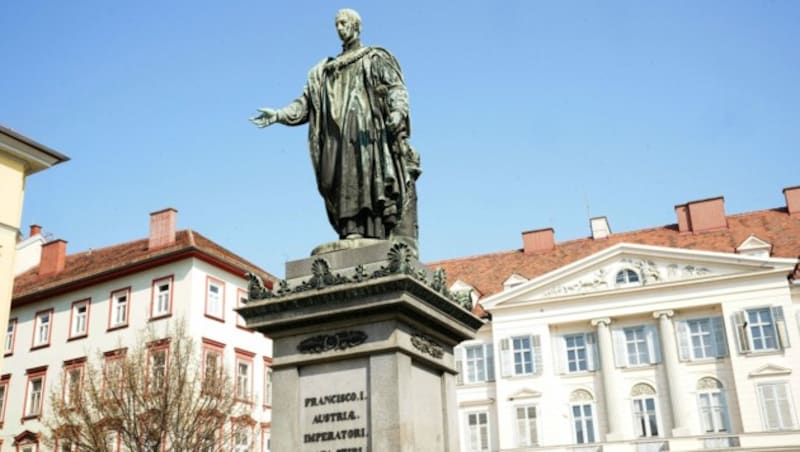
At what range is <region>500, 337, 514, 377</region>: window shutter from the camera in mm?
41000

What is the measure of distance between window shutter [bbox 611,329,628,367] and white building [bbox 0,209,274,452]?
16.4m

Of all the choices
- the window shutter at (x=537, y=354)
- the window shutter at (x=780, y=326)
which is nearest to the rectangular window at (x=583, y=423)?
the window shutter at (x=537, y=354)

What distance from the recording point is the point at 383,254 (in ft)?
21.1

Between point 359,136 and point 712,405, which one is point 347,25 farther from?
point 712,405

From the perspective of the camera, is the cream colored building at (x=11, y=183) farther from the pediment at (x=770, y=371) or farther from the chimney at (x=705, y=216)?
the chimney at (x=705, y=216)

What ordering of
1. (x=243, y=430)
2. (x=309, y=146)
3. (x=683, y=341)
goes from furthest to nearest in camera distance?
(x=683, y=341) < (x=243, y=430) < (x=309, y=146)

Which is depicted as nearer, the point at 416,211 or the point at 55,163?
the point at 416,211

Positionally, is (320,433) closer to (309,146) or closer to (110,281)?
(309,146)

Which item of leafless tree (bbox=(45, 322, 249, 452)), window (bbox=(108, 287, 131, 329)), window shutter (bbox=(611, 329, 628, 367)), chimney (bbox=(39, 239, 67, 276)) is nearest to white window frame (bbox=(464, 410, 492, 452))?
window shutter (bbox=(611, 329, 628, 367))

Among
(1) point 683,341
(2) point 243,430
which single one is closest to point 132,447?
(2) point 243,430

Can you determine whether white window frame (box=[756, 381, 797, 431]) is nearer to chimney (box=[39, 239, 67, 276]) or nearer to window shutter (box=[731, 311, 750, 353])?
window shutter (box=[731, 311, 750, 353])

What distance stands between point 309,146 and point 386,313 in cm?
205

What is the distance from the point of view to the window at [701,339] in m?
38.2

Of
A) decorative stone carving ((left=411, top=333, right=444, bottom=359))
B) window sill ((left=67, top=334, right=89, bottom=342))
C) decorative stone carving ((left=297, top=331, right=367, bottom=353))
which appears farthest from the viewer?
window sill ((left=67, top=334, right=89, bottom=342))
